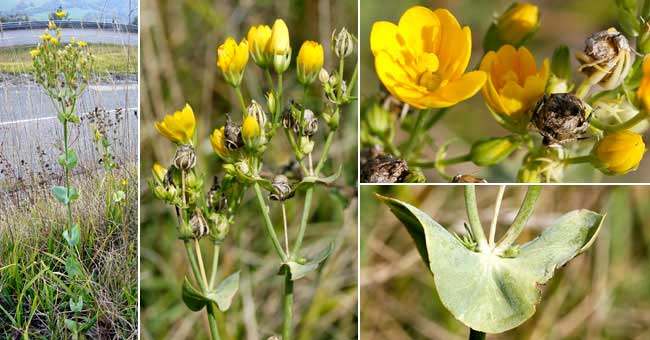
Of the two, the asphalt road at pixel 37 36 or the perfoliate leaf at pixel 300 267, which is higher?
the asphalt road at pixel 37 36

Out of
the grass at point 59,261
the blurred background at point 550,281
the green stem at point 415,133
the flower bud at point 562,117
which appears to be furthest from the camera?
the blurred background at point 550,281

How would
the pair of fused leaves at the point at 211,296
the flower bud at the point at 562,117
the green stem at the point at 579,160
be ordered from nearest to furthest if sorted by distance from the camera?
1. the flower bud at the point at 562,117
2. the green stem at the point at 579,160
3. the pair of fused leaves at the point at 211,296

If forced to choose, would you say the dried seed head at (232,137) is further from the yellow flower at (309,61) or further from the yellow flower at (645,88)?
the yellow flower at (645,88)

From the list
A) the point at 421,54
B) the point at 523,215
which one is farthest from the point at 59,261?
the point at 523,215

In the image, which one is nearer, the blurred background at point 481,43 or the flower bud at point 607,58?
the flower bud at point 607,58

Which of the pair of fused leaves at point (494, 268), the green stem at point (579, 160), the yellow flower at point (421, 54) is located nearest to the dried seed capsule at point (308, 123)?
the yellow flower at point (421, 54)

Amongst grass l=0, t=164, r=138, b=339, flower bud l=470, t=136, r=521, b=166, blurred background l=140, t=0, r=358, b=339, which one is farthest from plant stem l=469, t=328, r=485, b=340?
grass l=0, t=164, r=138, b=339
